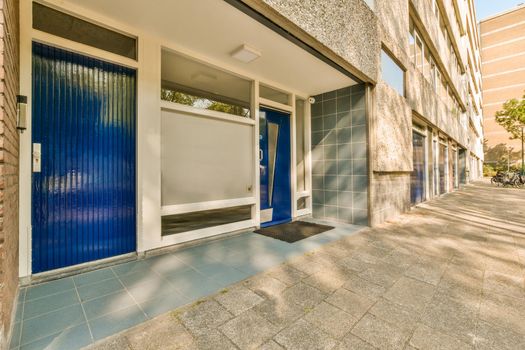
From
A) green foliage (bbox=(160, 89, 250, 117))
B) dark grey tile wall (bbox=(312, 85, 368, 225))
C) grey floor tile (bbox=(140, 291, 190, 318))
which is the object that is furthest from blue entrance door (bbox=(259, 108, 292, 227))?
grey floor tile (bbox=(140, 291, 190, 318))

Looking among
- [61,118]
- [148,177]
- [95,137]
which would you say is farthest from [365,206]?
[61,118]

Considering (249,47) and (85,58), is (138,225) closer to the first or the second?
(85,58)

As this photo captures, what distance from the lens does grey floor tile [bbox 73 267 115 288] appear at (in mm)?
2271

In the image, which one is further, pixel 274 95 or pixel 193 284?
pixel 274 95

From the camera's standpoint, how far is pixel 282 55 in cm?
347

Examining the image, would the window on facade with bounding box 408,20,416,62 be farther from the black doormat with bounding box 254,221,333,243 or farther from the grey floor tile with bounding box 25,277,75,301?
the grey floor tile with bounding box 25,277,75,301

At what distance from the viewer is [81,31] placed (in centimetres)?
249

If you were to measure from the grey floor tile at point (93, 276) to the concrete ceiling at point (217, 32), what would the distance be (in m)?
2.73

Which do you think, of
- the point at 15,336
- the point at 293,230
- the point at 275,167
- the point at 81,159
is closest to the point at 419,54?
the point at 275,167

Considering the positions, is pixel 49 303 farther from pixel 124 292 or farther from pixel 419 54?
pixel 419 54

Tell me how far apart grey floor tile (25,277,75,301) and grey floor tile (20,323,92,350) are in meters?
0.70

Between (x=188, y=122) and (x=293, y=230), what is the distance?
2.50 metres

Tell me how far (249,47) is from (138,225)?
2.68m

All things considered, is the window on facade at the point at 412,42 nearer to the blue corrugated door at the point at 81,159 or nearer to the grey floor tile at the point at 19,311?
the blue corrugated door at the point at 81,159
